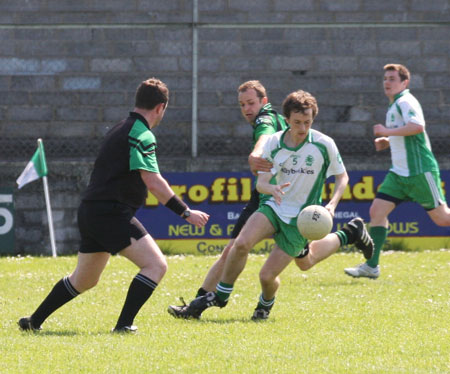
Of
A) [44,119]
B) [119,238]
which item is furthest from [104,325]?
[44,119]

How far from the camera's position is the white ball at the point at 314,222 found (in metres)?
6.95

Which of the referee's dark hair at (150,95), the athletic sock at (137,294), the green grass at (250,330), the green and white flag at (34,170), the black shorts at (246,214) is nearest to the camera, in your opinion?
the green grass at (250,330)

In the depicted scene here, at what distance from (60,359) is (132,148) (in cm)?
164

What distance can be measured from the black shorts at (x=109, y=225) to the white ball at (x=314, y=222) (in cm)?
128

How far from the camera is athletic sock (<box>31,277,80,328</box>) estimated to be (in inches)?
265

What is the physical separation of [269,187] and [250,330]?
1.13m

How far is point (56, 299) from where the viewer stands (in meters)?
6.72

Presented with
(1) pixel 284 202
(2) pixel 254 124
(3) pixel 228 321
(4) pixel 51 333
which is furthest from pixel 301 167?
(4) pixel 51 333

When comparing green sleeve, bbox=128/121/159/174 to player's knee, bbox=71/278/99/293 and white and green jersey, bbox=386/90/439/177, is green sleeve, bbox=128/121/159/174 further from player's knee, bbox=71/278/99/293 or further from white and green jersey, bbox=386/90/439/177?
white and green jersey, bbox=386/90/439/177

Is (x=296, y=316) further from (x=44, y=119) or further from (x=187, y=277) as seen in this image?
(x=44, y=119)

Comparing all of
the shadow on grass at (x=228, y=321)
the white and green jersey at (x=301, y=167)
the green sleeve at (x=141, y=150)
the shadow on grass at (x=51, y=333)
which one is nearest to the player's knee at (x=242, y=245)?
the white and green jersey at (x=301, y=167)

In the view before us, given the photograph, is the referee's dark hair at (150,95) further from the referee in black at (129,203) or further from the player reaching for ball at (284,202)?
the player reaching for ball at (284,202)

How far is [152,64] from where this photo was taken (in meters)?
14.1

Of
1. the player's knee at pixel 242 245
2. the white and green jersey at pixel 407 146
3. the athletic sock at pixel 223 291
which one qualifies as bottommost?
the athletic sock at pixel 223 291
